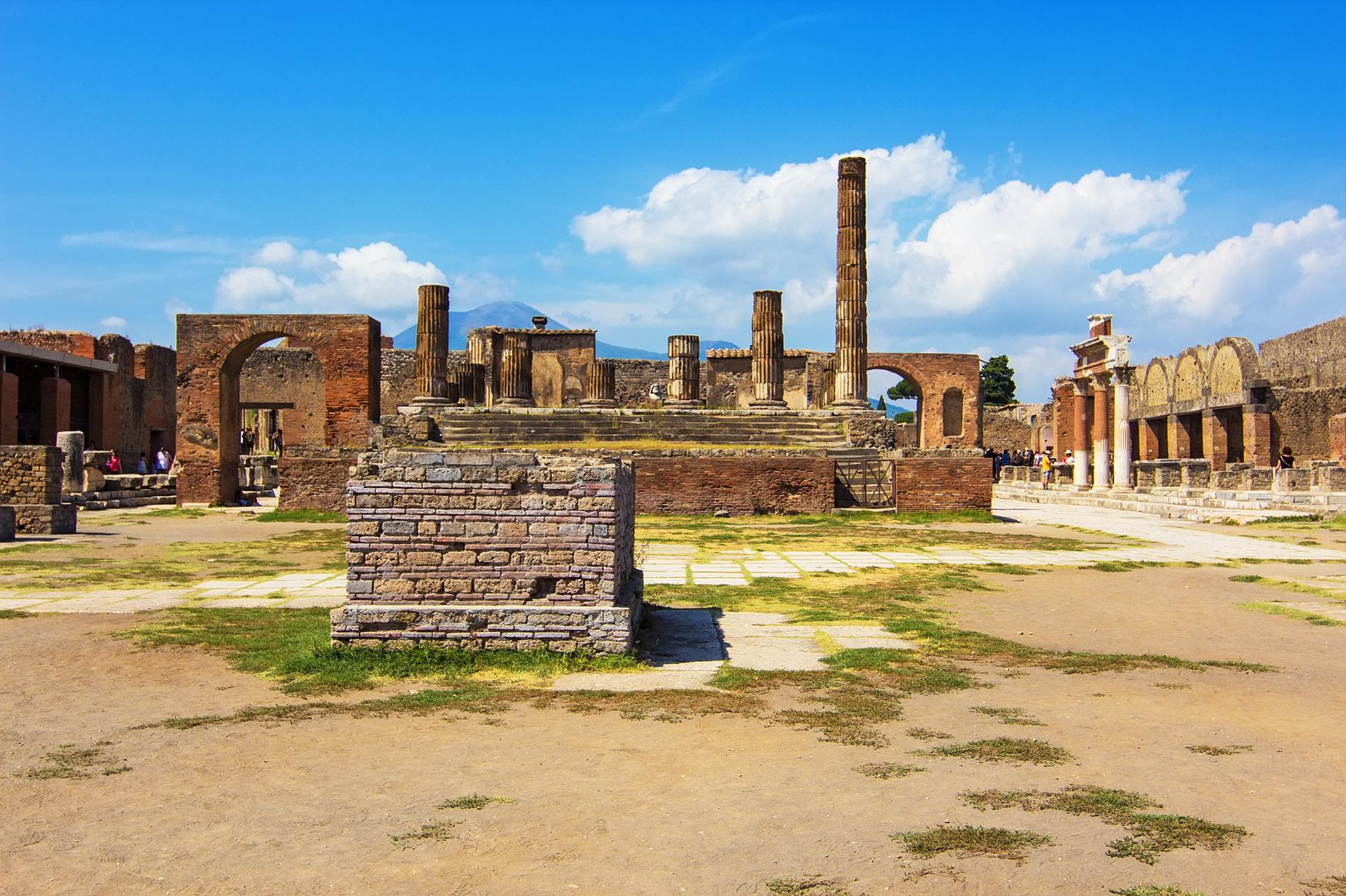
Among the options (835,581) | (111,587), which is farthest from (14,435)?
(835,581)

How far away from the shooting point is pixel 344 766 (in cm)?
450

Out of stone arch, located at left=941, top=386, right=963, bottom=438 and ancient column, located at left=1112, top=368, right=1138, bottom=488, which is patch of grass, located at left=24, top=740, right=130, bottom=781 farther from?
stone arch, located at left=941, top=386, right=963, bottom=438

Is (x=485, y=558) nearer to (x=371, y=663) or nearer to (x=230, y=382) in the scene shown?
(x=371, y=663)

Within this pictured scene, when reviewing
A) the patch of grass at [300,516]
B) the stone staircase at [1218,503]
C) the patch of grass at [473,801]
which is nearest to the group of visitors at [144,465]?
the patch of grass at [300,516]

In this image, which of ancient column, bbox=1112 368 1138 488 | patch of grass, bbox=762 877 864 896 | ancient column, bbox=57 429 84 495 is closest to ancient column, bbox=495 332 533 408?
ancient column, bbox=57 429 84 495

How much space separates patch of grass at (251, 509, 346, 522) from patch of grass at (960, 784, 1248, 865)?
1682cm

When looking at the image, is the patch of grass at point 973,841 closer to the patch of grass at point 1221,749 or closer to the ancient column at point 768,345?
the patch of grass at point 1221,749

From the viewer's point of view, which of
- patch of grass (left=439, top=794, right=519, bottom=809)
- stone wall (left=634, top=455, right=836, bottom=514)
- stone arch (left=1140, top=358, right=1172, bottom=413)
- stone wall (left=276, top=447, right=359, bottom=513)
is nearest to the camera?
patch of grass (left=439, top=794, right=519, bottom=809)

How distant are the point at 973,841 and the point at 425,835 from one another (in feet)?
5.97

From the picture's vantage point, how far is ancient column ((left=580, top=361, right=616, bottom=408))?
1132 inches

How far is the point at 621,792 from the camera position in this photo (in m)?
4.18

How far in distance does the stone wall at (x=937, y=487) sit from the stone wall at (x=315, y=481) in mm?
10325

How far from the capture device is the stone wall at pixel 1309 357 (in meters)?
30.7

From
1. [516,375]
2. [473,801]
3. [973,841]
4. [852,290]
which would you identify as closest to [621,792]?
[473,801]
